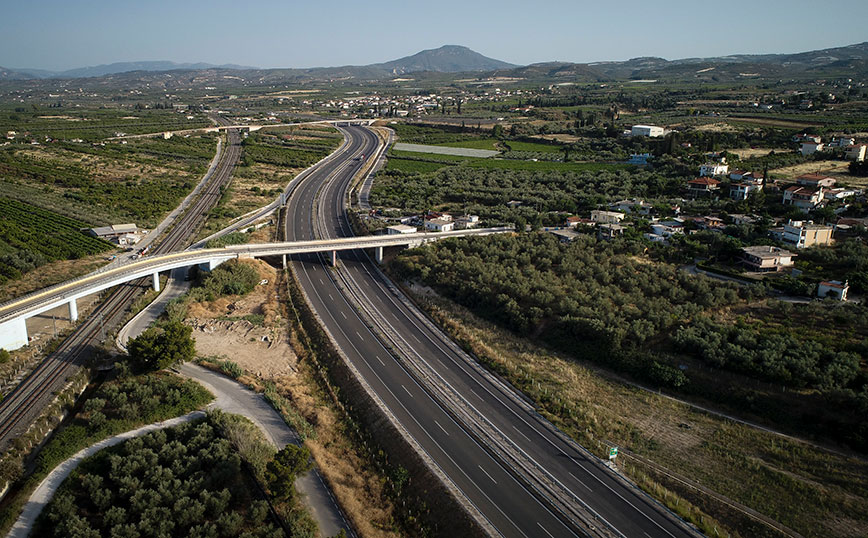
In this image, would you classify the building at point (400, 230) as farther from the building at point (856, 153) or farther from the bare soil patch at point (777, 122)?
the bare soil patch at point (777, 122)

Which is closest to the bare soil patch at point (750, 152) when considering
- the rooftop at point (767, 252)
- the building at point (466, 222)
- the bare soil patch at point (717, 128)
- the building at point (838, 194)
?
the bare soil patch at point (717, 128)

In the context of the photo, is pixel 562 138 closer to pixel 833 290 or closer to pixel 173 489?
pixel 833 290

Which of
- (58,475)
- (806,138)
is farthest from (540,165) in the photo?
(58,475)

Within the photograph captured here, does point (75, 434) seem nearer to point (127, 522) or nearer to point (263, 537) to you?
point (127, 522)

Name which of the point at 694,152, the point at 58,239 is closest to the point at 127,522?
the point at 58,239

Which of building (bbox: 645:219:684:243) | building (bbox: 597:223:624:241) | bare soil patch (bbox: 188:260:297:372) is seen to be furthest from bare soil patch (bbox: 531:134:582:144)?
bare soil patch (bbox: 188:260:297:372)
